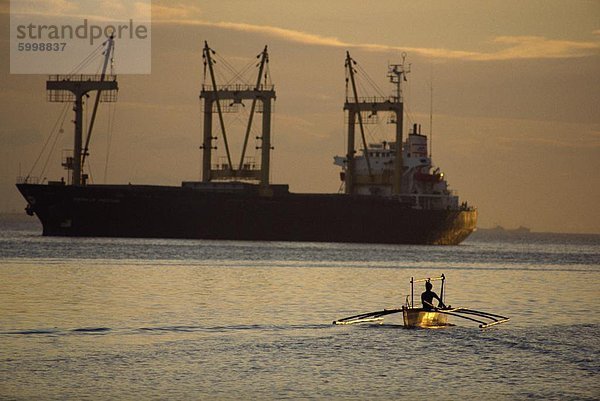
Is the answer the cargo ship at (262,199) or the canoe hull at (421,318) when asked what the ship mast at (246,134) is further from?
the canoe hull at (421,318)

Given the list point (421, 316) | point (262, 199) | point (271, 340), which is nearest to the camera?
point (271, 340)

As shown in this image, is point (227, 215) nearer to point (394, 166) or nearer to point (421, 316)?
point (394, 166)

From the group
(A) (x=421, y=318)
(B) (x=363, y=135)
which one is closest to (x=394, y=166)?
(B) (x=363, y=135)

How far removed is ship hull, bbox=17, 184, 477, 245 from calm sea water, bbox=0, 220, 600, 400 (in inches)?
1806

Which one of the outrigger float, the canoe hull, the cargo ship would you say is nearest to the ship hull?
the cargo ship

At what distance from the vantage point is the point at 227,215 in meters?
138

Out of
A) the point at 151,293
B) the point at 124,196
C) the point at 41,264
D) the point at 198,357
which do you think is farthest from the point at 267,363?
the point at 124,196

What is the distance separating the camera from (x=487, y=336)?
45.3 metres

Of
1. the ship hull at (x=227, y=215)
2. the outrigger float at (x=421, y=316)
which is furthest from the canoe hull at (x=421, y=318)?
the ship hull at (x=227, y=215)

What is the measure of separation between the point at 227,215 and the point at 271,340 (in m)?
96.2

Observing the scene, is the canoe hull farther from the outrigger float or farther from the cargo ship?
the cargo ship

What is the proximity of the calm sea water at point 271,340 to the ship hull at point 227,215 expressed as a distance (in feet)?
150

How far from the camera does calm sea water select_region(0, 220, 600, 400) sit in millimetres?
32688

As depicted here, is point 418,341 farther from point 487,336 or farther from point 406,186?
point 406,186
